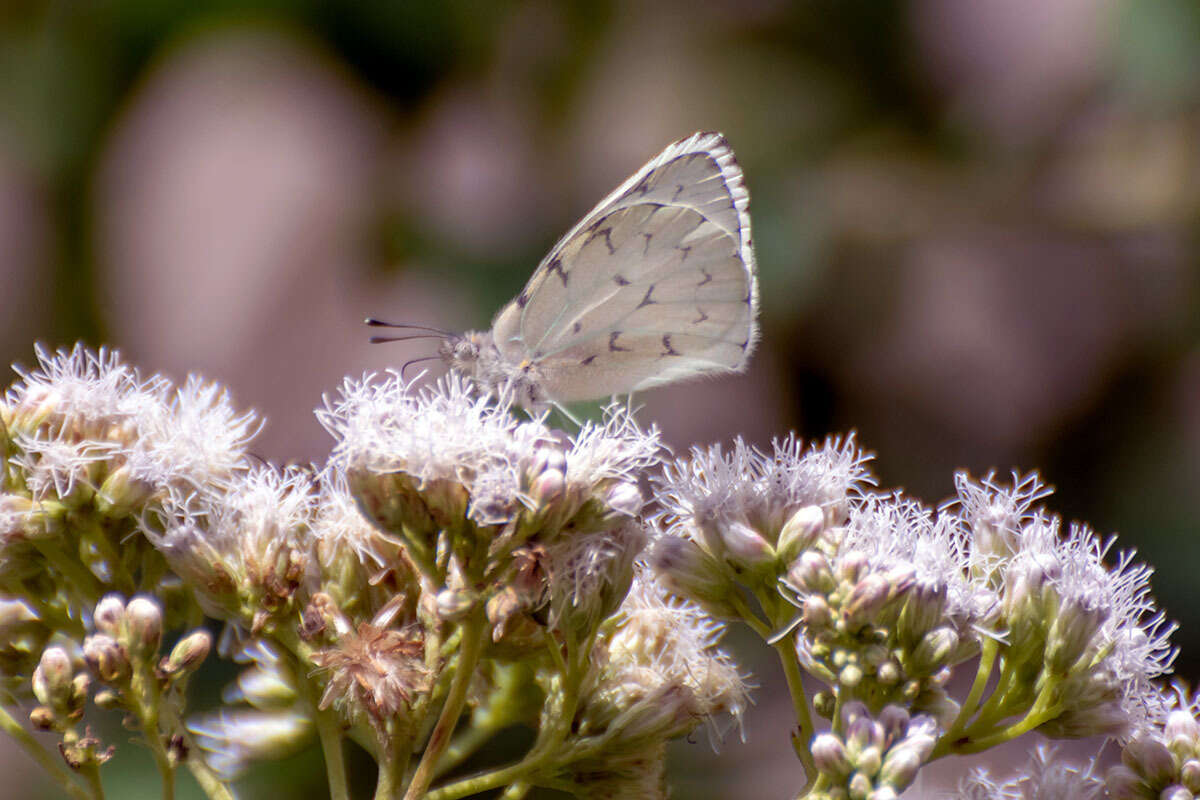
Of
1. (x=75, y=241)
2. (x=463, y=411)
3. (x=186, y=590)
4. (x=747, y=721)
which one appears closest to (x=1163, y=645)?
(x=463, y=411)

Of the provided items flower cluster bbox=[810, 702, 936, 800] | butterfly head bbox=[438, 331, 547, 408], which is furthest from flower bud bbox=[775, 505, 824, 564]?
butterfly head bbox=[438, 331, 547, 408]

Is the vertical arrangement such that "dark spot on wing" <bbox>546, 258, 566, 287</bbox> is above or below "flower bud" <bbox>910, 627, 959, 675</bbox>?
above

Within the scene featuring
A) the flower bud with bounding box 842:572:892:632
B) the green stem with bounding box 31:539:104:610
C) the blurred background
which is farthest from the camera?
the blurred background

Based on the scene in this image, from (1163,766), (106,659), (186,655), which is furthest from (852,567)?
(106,659)

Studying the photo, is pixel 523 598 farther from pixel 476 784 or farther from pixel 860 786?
pixel 860 786

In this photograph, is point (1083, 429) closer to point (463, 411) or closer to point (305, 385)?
point (305, 385)

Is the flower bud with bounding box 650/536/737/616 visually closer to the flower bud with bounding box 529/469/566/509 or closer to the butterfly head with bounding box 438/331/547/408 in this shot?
the flower bud with bounding box 529/469/566/509

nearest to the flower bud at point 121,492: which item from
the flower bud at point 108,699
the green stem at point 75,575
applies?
the green stem at point 75,575
